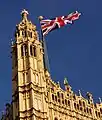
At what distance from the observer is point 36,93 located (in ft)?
159

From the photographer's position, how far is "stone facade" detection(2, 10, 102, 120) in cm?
4741

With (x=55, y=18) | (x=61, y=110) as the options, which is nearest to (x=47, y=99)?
(x=61, y=110)

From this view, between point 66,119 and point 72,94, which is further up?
point 72,94

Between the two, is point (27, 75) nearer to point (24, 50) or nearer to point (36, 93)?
point (36, 93)

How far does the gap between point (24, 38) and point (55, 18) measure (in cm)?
434

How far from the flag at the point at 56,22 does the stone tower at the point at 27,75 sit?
1.25 m

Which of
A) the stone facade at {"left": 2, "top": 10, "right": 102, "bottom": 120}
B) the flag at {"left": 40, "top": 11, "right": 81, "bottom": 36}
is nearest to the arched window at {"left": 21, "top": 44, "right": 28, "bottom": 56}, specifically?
the stone facade at {"left": 2, "top": 10, "right": 102, "bottom": 120}

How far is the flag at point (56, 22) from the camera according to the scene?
54125 millimetres

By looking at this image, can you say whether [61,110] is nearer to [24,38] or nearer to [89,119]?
[89,119]

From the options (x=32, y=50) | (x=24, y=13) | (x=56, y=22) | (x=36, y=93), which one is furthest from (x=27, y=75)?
(x=24, y=13)

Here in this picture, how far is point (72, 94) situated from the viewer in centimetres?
5238

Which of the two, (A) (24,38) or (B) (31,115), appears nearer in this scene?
(B) (31,115)

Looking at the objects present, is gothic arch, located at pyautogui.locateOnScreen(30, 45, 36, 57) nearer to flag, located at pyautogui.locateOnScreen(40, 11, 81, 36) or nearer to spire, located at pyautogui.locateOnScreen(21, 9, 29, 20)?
flag, located at pyautogui.locateOnScreen(40, 11, 81, 36)

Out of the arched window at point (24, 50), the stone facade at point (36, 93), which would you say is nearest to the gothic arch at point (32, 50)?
the stone facade at point (36, 93)
